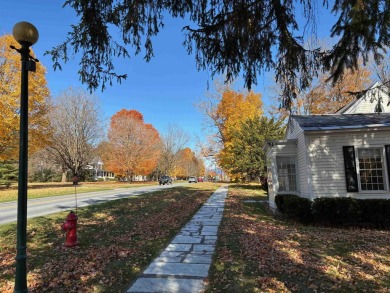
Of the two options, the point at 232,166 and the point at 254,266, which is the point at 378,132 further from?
the point at 232,166

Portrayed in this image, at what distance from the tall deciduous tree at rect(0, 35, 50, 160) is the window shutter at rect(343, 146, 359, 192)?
21.1 meters

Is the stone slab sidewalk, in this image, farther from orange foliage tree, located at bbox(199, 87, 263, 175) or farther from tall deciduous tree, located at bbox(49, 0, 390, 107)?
orange foliage tree, located at bbox(199, 87, 263, 175)

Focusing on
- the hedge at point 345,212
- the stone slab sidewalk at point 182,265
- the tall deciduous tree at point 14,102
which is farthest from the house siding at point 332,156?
the tall deciduous tree at point 14,102

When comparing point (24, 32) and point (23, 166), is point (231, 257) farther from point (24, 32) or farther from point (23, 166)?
point (24, 32)

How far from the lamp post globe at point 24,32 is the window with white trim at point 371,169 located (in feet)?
34.7

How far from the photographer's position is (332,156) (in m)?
10.6

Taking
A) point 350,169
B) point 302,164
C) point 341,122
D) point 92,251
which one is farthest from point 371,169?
point 92,251

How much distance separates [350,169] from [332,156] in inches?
29.0

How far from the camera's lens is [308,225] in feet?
31.9

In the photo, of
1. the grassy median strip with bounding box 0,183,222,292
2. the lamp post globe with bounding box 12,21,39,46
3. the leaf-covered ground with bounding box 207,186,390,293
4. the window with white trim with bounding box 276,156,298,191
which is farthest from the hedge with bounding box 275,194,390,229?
the lamp post globe with bounding box 12,21,39,46

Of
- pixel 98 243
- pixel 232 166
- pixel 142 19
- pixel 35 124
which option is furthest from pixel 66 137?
pixel 142 19

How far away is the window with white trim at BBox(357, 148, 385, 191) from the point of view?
10.2m

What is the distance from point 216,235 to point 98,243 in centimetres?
298

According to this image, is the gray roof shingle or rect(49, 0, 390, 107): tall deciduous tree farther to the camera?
the gray roof shingle
